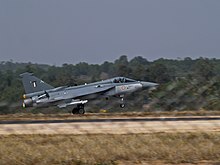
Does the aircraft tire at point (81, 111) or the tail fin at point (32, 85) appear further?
the tail fin at point (32, 85)

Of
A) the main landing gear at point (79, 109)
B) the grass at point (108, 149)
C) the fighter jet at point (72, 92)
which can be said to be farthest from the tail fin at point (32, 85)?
the grass at point (108, 149)

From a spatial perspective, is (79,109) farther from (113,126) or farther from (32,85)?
(113,126)

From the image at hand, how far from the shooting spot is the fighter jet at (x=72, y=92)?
41.7 m

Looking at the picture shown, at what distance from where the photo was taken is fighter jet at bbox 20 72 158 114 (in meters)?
41.7

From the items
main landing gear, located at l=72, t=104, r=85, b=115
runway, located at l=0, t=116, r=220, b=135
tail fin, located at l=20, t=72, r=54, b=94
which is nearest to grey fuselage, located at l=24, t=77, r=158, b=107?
main landing gear, located at l=72, t=104, r=85, b=115

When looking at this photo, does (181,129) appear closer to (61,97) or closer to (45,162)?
(45,162)

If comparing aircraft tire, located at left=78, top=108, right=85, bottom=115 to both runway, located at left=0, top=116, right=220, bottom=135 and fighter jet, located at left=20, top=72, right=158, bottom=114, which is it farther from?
runway, located at left=0, top=116, right=220, bottom=135

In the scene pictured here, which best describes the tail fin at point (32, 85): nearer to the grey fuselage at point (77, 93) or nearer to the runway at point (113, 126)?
the grey fuselage at point (77, 93)

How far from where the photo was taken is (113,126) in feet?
91.0

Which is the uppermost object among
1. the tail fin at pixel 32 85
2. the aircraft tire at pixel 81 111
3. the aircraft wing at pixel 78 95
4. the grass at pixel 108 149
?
the tail fin at pixel 32 85

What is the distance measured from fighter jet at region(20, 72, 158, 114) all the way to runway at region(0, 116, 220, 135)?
10.1 meters

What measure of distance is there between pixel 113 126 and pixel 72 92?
14.7 metres

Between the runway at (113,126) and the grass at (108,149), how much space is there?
226 centimetres

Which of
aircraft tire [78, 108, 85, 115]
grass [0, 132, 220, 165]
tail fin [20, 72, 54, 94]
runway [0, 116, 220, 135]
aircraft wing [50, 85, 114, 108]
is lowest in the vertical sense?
grass [0, 132, 220, 165]
